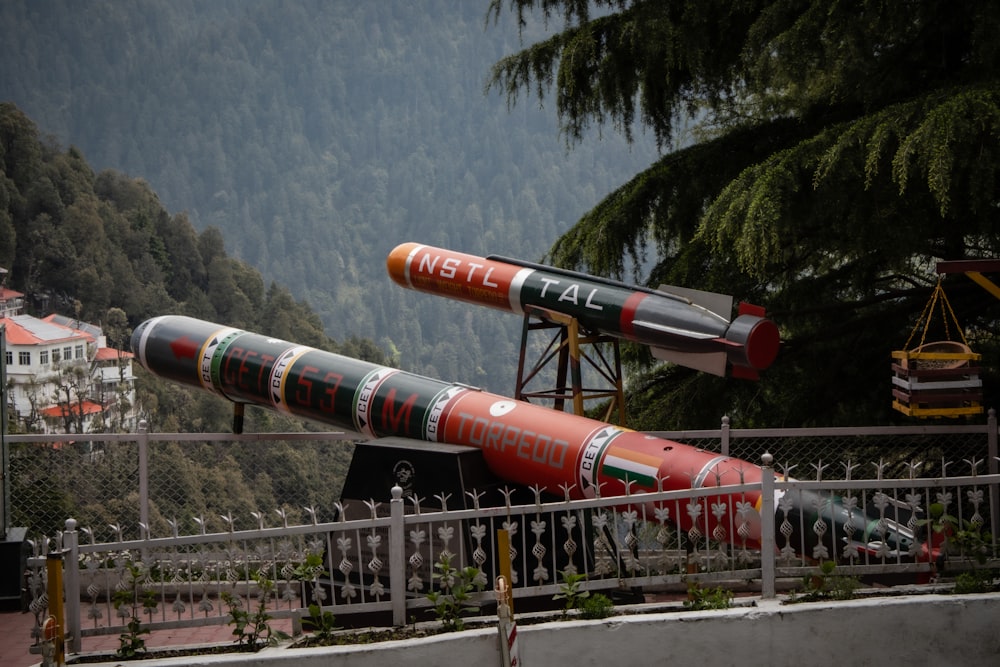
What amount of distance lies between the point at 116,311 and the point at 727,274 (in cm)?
5024

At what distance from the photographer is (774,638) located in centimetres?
632

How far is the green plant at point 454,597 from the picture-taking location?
21.2 ft

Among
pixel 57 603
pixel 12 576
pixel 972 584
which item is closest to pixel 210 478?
pixel 12 576

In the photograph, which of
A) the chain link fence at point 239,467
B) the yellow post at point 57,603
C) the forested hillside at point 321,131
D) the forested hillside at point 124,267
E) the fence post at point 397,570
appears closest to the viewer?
the yellow post at point 57,603

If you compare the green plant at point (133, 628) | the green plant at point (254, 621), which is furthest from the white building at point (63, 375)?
the green plant at point (254, 621)

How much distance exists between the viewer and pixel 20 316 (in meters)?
53.1

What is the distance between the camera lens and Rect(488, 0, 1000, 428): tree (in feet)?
27.7

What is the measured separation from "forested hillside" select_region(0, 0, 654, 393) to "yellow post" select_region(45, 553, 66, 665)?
87.9 metres

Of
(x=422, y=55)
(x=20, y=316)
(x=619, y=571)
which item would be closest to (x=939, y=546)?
(x=619, y=571)

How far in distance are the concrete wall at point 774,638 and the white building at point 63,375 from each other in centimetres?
4283

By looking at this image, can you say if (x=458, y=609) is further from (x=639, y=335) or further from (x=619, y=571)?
(x=639, y=335)

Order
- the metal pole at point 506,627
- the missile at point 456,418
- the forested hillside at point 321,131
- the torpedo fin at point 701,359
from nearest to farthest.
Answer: the metal pole at point 506,627, the missile at point 456,418, the torpedo fin at point 701,359, the forested hillside at point 321,131

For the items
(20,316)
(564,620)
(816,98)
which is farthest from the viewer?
(20,316)

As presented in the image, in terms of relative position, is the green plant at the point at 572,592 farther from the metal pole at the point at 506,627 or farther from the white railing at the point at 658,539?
the metal pole at the point at 506,627
